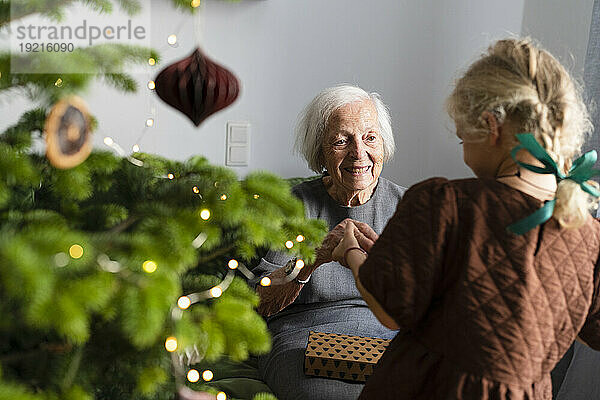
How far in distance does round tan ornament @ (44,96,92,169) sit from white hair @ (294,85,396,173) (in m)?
1.14

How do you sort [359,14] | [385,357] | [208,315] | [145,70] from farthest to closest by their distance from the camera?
[359,14] < [145,70] < [385,357] < [208,315]

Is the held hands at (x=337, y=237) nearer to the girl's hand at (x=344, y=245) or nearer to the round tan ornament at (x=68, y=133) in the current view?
the girl's hand at (x=344, y=245)

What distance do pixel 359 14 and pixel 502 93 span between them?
1365mm

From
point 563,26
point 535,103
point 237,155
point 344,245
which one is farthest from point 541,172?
point 563,26

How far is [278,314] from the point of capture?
1.86 m

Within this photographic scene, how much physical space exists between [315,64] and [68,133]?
162 cm

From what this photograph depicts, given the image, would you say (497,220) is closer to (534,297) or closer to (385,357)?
(534,297)

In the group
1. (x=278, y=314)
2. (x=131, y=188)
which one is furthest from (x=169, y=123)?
(x=131, y=188)

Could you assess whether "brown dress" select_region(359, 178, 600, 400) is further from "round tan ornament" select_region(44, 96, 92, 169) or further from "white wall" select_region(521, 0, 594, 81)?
"white wall" select_region(521, 0, 594, 81)

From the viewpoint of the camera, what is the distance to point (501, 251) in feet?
3.50

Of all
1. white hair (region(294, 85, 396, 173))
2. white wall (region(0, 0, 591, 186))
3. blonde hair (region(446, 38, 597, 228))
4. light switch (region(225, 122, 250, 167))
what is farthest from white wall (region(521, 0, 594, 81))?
blonde hair (region(446, 38, 597, 228))

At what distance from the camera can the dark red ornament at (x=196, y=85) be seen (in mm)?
909

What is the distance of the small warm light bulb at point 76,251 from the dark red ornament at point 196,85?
1.00 ft

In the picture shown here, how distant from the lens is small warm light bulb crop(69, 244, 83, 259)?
0.68 m
